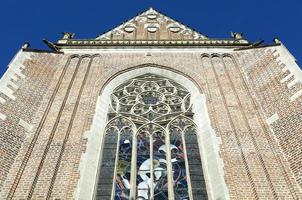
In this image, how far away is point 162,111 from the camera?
42.9 feet

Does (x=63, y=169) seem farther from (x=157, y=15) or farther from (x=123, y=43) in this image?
(x=157, y=15)

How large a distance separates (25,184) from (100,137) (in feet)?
8.60

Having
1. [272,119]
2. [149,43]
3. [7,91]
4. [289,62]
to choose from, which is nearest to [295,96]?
[272,119]

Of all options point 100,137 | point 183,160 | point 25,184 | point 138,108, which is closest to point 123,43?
point 138,108

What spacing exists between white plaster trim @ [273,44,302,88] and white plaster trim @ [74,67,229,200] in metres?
2.59

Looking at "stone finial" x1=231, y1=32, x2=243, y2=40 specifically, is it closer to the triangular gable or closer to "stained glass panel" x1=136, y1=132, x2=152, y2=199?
the triangular gable

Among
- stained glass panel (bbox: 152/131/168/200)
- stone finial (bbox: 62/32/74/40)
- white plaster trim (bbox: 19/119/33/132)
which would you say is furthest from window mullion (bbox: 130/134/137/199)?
stone finial (bbox: 62/32/74/40)

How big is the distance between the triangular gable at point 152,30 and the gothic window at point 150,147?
4.55 meters

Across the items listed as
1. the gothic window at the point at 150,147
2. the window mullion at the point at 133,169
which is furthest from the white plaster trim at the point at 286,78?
the window mullion at the point at 133,169

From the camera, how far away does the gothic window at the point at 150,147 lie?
1022cm

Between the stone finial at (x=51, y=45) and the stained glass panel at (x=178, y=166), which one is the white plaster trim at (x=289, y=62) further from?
the stone finial at (x=51, y=45)

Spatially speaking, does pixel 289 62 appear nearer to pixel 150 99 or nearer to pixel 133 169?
pixel 150 99

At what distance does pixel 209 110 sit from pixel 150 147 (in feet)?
6.96

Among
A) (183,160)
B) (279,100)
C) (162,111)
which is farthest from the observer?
(162,111)
